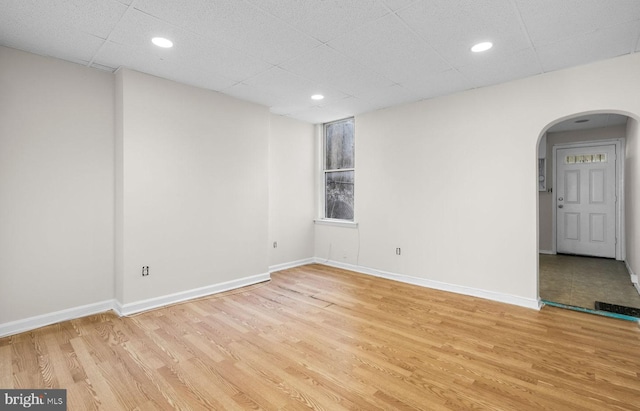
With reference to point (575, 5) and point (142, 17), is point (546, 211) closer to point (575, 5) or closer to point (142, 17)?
point (575, 5)

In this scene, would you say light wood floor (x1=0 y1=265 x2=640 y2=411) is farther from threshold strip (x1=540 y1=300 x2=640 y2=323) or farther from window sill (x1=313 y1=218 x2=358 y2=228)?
window sill (x1=313 y1=218 x2=358 y2=228)

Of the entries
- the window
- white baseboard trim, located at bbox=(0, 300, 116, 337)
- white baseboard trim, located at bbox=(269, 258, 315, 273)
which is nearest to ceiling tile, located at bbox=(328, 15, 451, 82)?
the window

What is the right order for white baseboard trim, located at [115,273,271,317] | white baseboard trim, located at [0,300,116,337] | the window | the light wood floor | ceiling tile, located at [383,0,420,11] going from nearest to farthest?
the light wood floor, ceiling tile, located at [383,0,420,11], white baseboard trim, located at [0,300,116,337], white baseboard trim, located at [115,273,271,317], the window

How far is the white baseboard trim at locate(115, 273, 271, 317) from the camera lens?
3293 mm

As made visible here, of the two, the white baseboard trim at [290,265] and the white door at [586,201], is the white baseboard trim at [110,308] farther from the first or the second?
the white door at [586,201]

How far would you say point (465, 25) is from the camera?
7.97ft

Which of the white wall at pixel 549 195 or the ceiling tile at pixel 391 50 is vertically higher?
the ceiling tile at pixel 391 50

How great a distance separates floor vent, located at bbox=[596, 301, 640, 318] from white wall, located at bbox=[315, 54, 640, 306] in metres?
0.72

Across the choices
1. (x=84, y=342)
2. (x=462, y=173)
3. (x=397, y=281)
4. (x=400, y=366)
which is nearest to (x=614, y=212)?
(x=462, y=173)

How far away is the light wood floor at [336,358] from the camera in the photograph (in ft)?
6.33

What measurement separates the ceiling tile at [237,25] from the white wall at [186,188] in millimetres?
1279

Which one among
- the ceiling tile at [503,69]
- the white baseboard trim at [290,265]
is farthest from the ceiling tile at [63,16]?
the white baseboard trim at [290,265]

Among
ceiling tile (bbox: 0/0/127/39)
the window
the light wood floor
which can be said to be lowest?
the light wood floor

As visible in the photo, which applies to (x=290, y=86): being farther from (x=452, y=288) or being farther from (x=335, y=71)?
(x=452, y=288)
